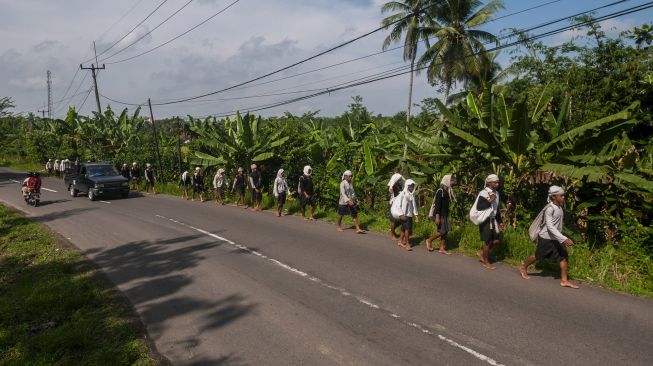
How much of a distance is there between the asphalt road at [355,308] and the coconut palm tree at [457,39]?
22.5 metres

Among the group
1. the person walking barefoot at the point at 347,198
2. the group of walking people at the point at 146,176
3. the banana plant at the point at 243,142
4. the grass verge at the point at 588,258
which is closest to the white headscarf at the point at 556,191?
the grass verge at the point at 588,258

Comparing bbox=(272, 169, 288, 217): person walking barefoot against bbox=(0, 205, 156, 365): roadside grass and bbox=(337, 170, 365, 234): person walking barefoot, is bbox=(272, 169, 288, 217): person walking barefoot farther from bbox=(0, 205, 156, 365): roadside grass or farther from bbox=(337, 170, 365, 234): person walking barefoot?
bbox=(0, 205, 156, 365): roadside grass

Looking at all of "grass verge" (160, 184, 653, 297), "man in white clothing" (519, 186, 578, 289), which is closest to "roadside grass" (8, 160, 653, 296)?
"grass verge" (160, 184, 653, 297)

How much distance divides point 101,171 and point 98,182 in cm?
194

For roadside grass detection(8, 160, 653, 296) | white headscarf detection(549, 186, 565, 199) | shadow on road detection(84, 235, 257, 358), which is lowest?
shadow on road detection(84, 235, 257, 358)

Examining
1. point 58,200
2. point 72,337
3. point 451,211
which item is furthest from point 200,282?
point 58,200

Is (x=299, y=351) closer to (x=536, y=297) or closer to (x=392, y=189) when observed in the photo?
(x=536, y=297)

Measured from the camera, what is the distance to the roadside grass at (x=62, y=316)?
17.3ft

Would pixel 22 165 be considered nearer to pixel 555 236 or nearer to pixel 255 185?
pixel 255 185

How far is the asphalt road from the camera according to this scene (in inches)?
200

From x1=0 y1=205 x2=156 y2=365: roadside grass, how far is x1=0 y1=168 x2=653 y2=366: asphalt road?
0.34 m

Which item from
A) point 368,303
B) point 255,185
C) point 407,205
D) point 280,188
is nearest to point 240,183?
point 255,185

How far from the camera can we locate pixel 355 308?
6.45 meters

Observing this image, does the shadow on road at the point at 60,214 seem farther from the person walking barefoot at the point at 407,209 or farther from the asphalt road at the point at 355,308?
the person walking barefoot at the point at 407,209
